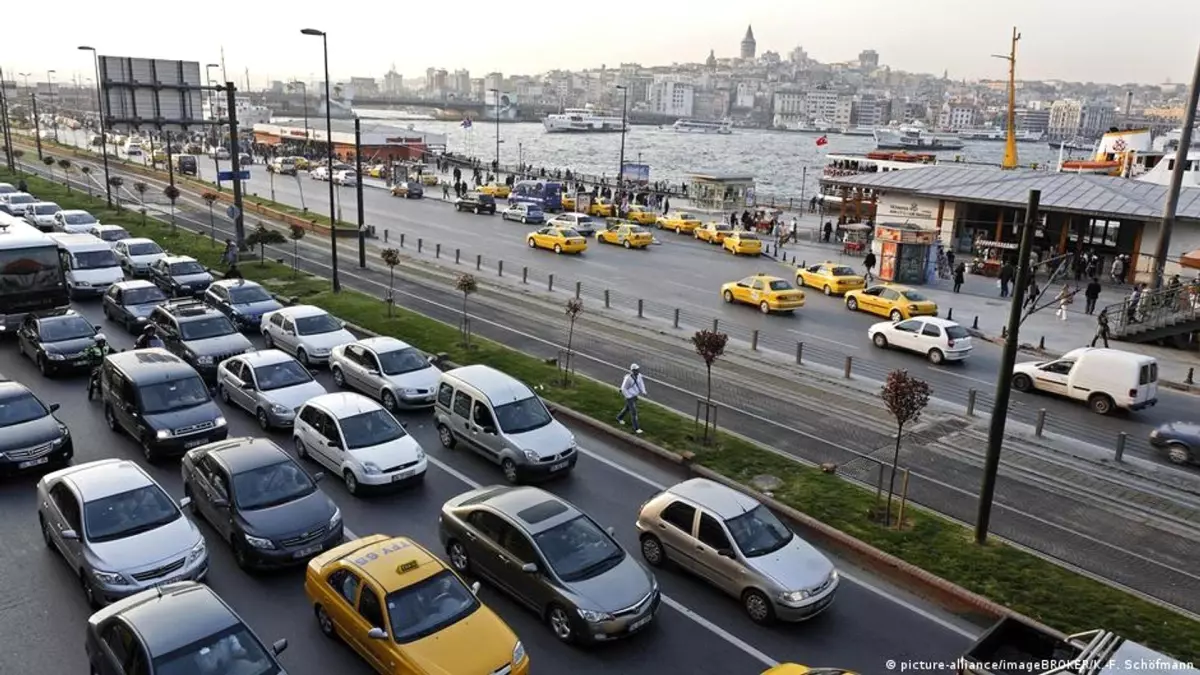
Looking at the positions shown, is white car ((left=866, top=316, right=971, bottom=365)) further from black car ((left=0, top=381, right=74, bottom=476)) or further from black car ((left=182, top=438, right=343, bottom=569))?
black car ((left=0, top=381, right=74, bottom=476))

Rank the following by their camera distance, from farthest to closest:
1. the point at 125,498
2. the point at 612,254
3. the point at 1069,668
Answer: the point at 612,254
the point at 125,498
the point at 1069,668

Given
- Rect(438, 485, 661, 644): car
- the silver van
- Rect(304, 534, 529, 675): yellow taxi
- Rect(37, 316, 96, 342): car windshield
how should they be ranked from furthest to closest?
Rect(37, 316, 96, 342): car windshield, the silver van, Rect(438, 485, 661, 644): car, Rect(304, 534, 529, 675): yellow taxi

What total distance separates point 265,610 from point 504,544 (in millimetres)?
3328

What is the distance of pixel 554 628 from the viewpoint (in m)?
11.3

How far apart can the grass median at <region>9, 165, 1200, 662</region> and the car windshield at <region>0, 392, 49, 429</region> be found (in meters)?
9.98

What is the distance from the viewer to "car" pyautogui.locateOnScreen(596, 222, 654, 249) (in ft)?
153

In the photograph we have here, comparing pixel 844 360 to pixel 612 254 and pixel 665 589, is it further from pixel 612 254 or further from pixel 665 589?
pixel 612 254

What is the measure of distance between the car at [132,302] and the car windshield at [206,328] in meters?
3.60

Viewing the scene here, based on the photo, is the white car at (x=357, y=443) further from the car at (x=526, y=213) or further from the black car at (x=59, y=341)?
the car at (x=526, y=213)

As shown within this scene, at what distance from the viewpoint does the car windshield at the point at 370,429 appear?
15.6m

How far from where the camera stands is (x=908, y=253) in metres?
39.0

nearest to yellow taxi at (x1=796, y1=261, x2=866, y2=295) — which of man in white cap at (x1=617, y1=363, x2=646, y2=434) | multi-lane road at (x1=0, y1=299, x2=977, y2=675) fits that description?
man in white cap at (x1=617, y1=363, x2=646, y2=434)

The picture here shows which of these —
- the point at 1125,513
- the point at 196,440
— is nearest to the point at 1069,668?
the point at 1125,513

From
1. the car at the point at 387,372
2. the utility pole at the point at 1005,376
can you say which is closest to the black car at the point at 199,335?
the car at the point at 387,372
